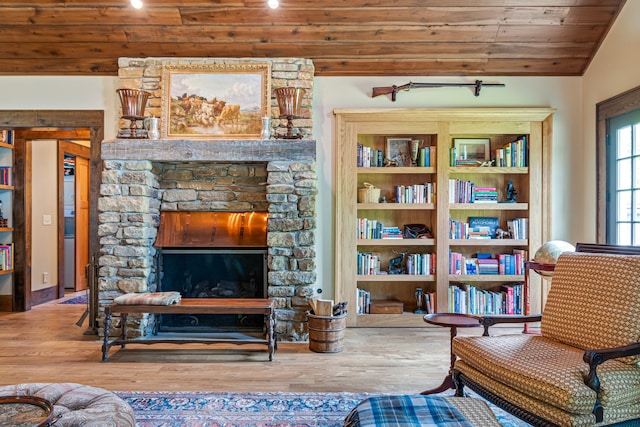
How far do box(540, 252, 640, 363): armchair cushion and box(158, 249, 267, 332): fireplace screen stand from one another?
2.71 m

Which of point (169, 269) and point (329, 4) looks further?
point (169, 269)

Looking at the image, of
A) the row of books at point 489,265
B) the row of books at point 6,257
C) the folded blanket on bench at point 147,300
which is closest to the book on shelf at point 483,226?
the row of books at point 489,265

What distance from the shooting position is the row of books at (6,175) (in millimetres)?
5551

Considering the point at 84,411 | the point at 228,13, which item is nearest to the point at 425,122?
the point at 228,13

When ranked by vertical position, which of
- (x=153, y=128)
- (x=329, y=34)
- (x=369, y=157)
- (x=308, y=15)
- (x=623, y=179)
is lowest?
(x=623, y=179)

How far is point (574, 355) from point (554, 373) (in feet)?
1.08

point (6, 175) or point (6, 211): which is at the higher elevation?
point (6, 175)

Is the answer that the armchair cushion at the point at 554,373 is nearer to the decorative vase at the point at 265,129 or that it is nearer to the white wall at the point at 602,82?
the decorative vase at the point at 265,129

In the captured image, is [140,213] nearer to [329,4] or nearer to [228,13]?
[228,13]

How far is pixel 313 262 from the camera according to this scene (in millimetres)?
4219

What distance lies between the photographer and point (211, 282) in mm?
4559

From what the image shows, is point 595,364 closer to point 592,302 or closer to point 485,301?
point 592,302

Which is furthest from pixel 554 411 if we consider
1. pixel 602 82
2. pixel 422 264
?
pixel 602 82

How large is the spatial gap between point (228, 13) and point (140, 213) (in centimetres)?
199
